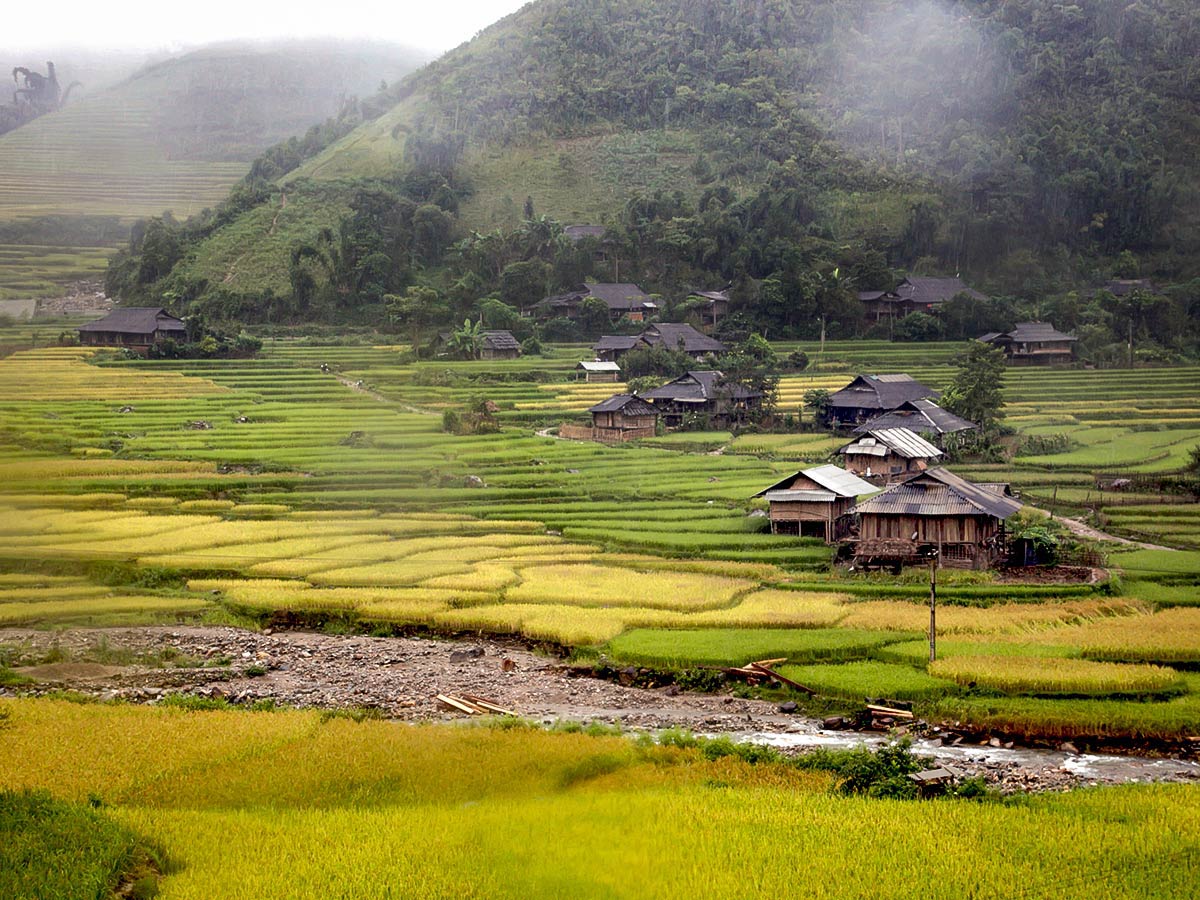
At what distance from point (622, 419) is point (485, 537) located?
1442 centimetres

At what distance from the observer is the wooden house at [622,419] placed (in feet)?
131

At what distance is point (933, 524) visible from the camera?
78.3 ft

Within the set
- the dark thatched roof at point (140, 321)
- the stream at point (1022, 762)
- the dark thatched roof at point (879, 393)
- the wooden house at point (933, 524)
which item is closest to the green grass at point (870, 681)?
the stream at point (1022, 762)

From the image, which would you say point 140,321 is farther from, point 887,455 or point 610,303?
point 887,455

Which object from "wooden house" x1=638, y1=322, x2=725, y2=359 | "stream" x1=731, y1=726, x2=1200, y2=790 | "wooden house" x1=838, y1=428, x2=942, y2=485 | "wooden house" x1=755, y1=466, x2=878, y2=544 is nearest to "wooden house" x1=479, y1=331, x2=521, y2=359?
"wooden house" x1=638, y1=322, x2=725, y2=359

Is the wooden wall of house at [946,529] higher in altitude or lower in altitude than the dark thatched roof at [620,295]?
lower

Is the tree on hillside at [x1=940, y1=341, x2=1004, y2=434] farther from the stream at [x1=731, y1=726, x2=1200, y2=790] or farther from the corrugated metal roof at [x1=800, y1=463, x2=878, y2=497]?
the stream at [x1=731, y1=726, x2=1200, y2=790]

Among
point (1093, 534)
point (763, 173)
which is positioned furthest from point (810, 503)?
point (763, 173)

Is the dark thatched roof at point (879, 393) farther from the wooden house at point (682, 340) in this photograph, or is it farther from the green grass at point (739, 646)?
the green grass at point (739, 646)

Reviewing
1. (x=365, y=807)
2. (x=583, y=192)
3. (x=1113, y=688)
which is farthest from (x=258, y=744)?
(x=583, y=192)

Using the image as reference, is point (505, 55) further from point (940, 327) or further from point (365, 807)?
point (365, 807)

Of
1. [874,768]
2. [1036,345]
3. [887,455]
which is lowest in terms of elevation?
[874,768]

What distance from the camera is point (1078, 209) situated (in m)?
63.6

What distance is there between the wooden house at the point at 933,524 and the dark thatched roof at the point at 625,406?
16376 millimetres
